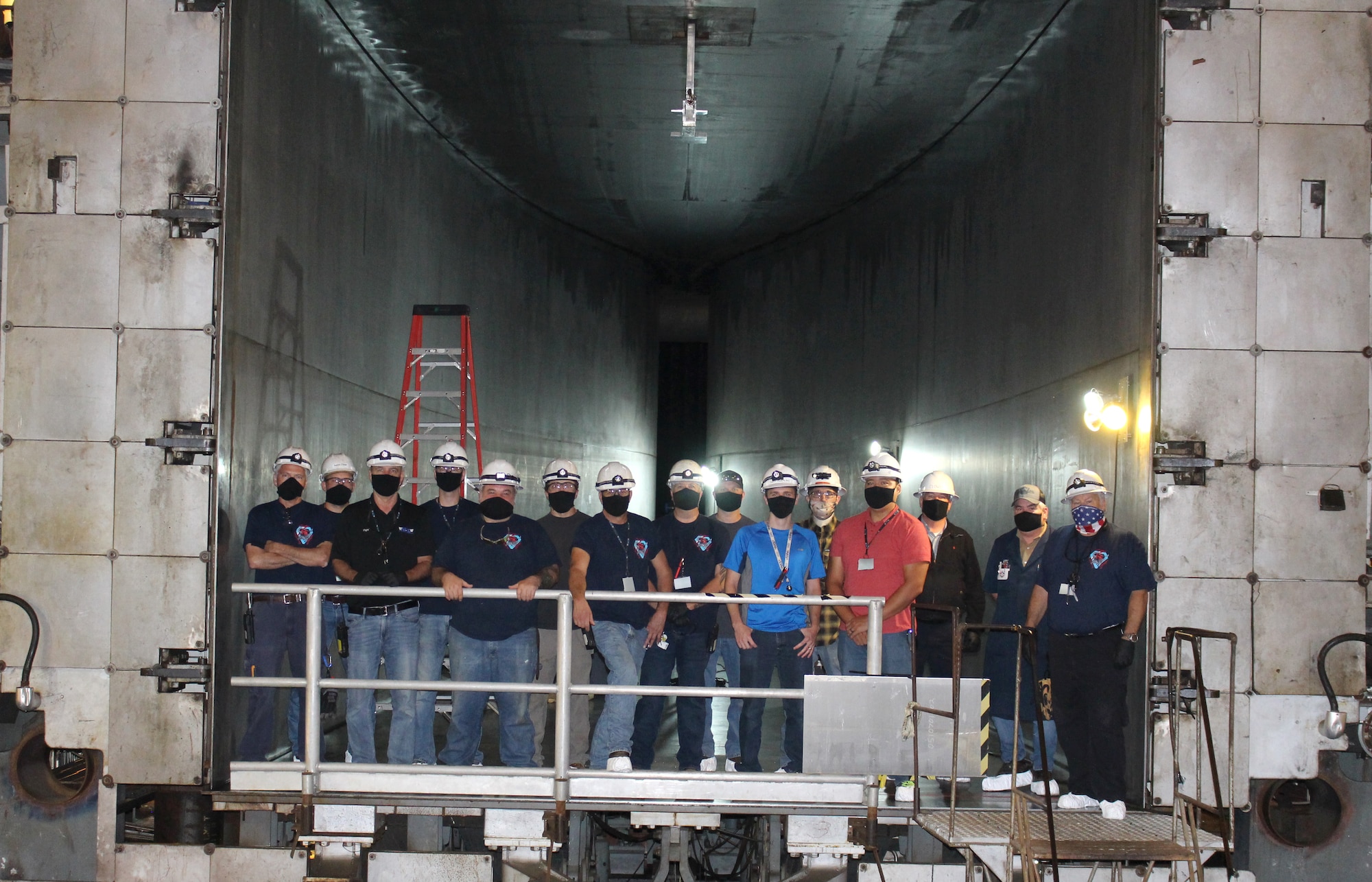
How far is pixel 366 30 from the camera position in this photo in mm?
11828

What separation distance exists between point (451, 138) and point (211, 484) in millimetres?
9899

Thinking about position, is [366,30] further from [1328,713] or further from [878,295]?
[1328,713]

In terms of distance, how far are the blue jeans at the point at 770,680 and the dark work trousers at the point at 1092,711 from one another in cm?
157

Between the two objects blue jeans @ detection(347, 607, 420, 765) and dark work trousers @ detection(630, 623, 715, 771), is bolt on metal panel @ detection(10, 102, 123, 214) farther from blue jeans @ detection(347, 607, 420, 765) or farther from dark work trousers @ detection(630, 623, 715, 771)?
dark work trousers @ detection(630, 623, 715, 771)

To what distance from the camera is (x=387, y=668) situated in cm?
754

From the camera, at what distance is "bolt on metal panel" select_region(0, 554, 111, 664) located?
684cm

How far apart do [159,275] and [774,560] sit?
161 inches

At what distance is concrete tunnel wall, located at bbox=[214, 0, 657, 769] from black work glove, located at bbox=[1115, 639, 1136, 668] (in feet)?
17.3

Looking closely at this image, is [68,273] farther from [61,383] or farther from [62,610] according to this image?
[62,610]

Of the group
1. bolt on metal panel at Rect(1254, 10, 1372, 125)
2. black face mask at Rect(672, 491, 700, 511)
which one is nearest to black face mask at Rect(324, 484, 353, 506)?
black face mask at Rect(672, 491, 700, 511)

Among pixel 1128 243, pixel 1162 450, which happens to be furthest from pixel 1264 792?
pixel 1128 243

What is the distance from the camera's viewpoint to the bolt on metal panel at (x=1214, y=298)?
690 cm

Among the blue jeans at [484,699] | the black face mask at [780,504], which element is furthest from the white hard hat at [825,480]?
the blue jeans at [484,699]

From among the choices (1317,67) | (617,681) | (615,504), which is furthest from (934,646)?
(1317,67)
